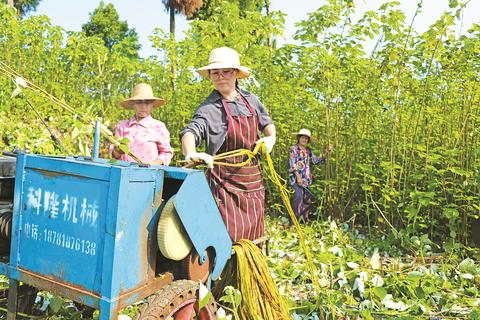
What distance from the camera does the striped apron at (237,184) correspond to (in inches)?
102

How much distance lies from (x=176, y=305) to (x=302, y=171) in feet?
12.6

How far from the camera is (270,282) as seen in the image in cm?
247

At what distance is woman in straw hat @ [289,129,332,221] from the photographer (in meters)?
5.42

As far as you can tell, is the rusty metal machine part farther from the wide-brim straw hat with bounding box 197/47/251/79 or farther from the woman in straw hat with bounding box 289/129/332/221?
the woman in straw hat with bounding box 289/129/332/221

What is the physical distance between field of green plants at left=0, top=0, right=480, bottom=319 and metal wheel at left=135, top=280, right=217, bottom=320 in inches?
32.8

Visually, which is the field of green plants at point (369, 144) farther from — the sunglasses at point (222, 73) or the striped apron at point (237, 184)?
the sunglasses at point (222, 73)

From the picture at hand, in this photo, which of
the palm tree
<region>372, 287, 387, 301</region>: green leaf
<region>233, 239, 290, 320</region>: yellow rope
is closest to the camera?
<region>233, 239, 290, 320</region>: yellow rope

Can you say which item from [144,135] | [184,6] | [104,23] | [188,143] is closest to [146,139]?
[144,135]

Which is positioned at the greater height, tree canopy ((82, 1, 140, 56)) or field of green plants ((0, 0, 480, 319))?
tree canopy ((82, 1, 140, 56))

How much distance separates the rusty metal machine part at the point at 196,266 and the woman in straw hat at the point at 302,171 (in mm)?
3471

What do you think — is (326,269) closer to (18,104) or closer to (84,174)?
(84,174)

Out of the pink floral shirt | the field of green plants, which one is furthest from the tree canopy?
the pink floral shirt

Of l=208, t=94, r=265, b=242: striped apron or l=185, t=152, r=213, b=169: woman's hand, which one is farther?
l=208, t=94, r=265, b=242: striped apron

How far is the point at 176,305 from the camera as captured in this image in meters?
1.75
